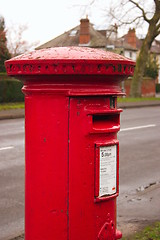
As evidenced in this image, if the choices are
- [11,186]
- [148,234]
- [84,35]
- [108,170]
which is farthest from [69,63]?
[84,35]

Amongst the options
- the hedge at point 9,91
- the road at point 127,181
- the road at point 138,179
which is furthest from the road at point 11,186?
the hedge at point 9,91

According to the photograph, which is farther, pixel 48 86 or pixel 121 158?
pixel 121 158

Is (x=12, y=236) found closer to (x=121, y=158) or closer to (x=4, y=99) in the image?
(x=121, y=158)

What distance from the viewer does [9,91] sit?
901 inches

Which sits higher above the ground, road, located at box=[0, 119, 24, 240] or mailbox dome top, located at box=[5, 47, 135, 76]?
mailbox dome top, located at box=[5, 47, 135, 76]

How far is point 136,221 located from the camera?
4480 millimetres

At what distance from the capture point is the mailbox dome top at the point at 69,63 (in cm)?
208

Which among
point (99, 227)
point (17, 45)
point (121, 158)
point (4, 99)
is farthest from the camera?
point (17, 45)

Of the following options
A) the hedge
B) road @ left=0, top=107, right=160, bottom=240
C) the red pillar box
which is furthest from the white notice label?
the hedge

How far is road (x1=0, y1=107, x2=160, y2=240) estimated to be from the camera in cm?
462

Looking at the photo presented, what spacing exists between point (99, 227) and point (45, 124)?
25.8 inches

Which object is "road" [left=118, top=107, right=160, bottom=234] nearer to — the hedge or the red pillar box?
the red pillar box

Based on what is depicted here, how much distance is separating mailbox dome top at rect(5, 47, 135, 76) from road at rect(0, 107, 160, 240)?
2345 millimetres

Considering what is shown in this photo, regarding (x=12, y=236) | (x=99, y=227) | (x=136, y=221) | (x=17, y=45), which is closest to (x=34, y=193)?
(x=99, y=227)
